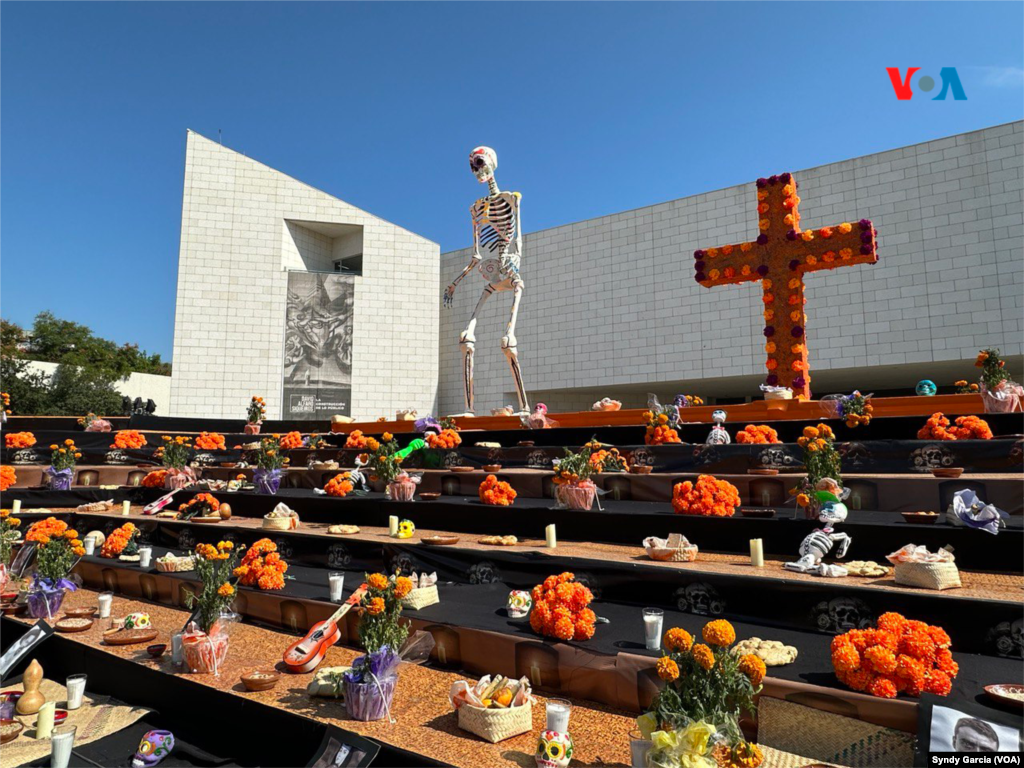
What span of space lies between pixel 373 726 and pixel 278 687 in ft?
2.97

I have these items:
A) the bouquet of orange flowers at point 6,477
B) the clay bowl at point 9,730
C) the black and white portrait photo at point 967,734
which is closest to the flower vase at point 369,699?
the clay bowl at point 9,730

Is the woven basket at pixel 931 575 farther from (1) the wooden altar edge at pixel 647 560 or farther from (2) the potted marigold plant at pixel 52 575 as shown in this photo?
(2) the potted marigold plant at pixel 52 575

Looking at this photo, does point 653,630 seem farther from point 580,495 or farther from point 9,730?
point 9,730

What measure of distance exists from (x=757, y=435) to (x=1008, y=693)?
17.1 feet

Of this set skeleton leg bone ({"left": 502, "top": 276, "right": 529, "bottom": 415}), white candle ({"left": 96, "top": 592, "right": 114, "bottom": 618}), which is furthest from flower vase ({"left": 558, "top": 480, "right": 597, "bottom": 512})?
skeleton leg bone ({"left": 502, "top": 276, "right": 529, "bottom": 415})

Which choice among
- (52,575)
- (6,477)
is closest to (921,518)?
(52,575)

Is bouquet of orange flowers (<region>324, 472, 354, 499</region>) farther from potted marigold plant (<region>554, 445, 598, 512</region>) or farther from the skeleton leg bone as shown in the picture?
the skeleton leg bone

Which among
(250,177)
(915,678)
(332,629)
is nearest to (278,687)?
(332,629)

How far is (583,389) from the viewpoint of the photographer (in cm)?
2609

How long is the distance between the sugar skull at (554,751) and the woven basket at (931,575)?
2.29m

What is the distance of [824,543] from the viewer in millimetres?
4215

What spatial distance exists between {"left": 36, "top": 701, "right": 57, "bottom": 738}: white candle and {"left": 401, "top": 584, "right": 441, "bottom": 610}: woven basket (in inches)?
82.3

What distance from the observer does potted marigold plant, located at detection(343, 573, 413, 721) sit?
10.7 ft

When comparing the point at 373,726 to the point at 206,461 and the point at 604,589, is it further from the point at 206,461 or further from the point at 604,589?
the point at 206,461
